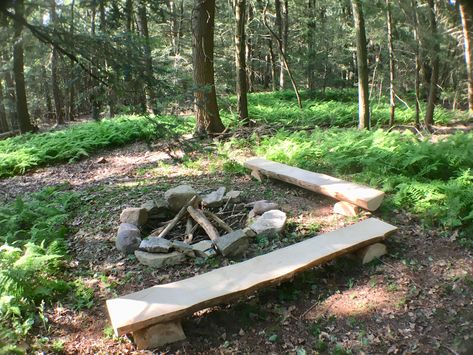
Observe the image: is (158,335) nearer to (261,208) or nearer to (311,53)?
(261,208)

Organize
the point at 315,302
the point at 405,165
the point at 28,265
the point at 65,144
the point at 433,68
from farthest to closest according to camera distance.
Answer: the point at 433,68
the point at 65,144
the point at 405,165
the point at 28,265
the point at 315,302

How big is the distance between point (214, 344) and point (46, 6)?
3319 millimetres

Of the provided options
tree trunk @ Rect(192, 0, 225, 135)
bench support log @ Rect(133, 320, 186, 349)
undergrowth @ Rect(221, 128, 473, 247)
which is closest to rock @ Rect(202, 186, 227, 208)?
undergrowth @ Rect(221, 128, 473, 247)

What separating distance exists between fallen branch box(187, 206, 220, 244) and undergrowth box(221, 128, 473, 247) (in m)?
2.71

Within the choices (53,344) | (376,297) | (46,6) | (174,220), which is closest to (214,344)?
(53,344)

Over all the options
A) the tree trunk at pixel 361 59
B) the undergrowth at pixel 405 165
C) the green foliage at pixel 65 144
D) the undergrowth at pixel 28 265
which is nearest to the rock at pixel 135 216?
the undergrowth at pixel 28 265

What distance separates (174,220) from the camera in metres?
5.84

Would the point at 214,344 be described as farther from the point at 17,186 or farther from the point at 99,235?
the point at 17,186

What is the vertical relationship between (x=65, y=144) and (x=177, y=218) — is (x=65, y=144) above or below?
above

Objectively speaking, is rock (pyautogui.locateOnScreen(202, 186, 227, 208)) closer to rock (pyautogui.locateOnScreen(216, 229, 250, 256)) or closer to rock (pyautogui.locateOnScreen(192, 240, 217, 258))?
rock (pyautogui.locateOnScreen(192, 240, 217, 258))

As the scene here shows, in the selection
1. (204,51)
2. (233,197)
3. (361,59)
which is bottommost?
(233,197)

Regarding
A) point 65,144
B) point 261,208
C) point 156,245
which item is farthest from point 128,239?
point 65,144

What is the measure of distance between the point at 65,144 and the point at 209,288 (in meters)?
9.19

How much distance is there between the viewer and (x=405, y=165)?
666cm
